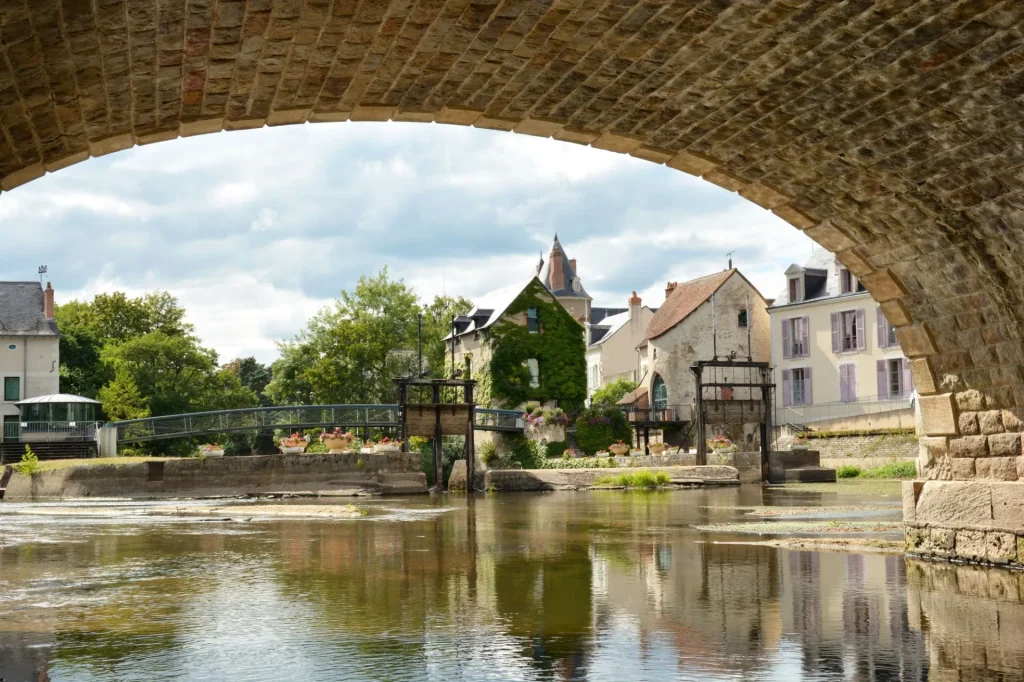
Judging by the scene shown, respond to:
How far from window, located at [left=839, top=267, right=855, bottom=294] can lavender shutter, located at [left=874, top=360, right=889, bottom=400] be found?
127 inches

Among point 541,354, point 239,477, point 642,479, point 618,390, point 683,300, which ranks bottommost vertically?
point 642,479

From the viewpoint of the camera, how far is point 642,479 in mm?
25375

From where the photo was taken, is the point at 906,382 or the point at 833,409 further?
the point at 833,409

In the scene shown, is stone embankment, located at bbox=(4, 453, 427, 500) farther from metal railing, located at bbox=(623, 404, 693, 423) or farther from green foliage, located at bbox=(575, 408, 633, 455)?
metal railing, located at bbox=(623, 404, 693, 423)

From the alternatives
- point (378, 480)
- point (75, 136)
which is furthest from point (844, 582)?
point (378, 480)

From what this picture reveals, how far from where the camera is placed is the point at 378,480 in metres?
26.2

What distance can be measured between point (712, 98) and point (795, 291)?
1429 inches

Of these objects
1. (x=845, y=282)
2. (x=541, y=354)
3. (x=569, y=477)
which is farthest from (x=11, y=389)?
(x=845, y=282)

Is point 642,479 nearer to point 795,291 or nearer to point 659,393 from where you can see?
point 795,291

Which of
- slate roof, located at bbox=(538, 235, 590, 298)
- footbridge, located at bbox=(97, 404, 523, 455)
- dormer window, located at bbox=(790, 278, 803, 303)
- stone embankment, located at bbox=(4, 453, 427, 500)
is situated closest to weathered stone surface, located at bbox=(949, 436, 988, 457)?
stone embankment, located at bbox=(4, 453, 427, 500)

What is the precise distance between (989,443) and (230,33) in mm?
6256

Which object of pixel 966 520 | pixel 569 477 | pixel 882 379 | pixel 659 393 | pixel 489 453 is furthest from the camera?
pixel 659 393

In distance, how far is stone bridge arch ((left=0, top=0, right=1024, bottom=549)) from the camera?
5.23 meters

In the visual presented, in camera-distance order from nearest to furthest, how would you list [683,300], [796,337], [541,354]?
[796,337] < [541,354] < [683,300]
